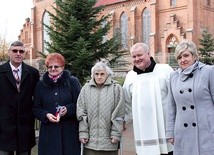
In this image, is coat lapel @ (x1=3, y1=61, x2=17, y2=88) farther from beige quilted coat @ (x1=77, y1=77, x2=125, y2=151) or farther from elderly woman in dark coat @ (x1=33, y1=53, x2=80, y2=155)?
beige quilted coat @ (x1=77, y1=77, x2=125, y2=151)

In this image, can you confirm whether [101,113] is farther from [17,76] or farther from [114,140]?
[17,76]

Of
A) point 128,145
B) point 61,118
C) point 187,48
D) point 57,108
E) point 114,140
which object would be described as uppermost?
point 187,48

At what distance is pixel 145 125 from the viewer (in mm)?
4262

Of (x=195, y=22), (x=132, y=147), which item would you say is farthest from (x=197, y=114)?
(x=195, y=22)

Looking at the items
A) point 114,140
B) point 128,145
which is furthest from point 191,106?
point 128,145

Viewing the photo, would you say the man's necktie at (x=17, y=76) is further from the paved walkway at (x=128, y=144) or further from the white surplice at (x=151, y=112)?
the paved walkway at (x=128, y=144)

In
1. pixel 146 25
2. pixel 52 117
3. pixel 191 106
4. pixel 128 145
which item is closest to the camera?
pixel 191 106

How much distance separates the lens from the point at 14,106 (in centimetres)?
442

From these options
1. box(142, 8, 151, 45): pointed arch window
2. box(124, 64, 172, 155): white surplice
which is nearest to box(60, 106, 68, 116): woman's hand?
box(124, 64, 172, 155): white surplice

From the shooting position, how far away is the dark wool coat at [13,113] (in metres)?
4.41

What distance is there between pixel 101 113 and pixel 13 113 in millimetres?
1176

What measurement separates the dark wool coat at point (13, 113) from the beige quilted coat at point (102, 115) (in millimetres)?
759

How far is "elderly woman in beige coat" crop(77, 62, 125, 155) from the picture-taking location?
14.1ft

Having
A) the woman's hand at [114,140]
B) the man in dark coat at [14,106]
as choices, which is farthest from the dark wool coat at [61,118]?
the woman's hand at [114,140]
